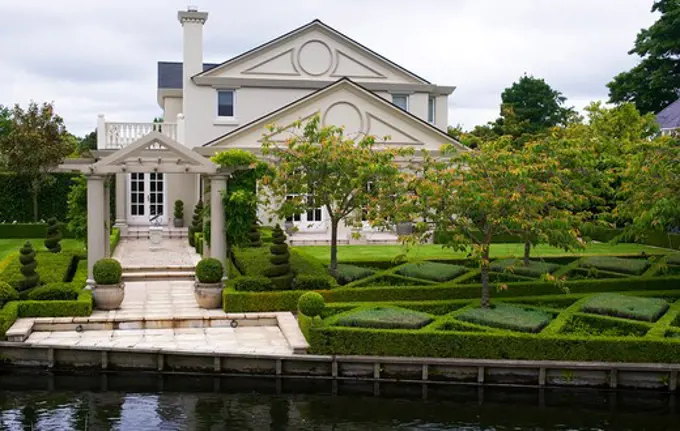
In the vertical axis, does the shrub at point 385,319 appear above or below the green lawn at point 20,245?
below

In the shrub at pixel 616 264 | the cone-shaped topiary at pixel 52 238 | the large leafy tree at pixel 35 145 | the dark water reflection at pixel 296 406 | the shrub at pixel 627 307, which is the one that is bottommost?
the dark water reflection at pixel 296 406

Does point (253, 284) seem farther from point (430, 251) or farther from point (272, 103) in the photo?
point (272, 103)

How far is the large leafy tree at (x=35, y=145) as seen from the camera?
115ft

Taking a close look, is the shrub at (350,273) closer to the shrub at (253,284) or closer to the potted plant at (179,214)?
the shrub at (253,284)

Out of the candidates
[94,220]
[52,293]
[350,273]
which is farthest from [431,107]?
[52,293]

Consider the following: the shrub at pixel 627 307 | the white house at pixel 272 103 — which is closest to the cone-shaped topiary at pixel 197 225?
the white house at pixel 272 103

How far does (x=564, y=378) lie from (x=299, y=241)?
693 inches

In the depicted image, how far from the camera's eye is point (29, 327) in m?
18.3

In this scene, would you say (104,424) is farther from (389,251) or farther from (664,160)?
(389,251)

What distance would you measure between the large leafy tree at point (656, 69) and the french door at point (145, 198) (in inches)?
1191

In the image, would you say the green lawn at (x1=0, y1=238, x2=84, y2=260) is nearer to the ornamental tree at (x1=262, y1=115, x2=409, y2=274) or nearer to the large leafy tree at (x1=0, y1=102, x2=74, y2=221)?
the large leafy tree at (x1=0, y1=102, x2=74, y2=221)

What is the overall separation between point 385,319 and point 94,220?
8.83 meters

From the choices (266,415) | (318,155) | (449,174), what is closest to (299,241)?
(318,155)

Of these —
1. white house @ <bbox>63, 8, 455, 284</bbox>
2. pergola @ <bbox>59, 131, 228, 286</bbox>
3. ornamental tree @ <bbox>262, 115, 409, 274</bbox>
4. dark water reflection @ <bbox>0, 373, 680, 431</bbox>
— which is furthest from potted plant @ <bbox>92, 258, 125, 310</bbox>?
white house @ <bbox>63, 8, 455, 284</bbox>
